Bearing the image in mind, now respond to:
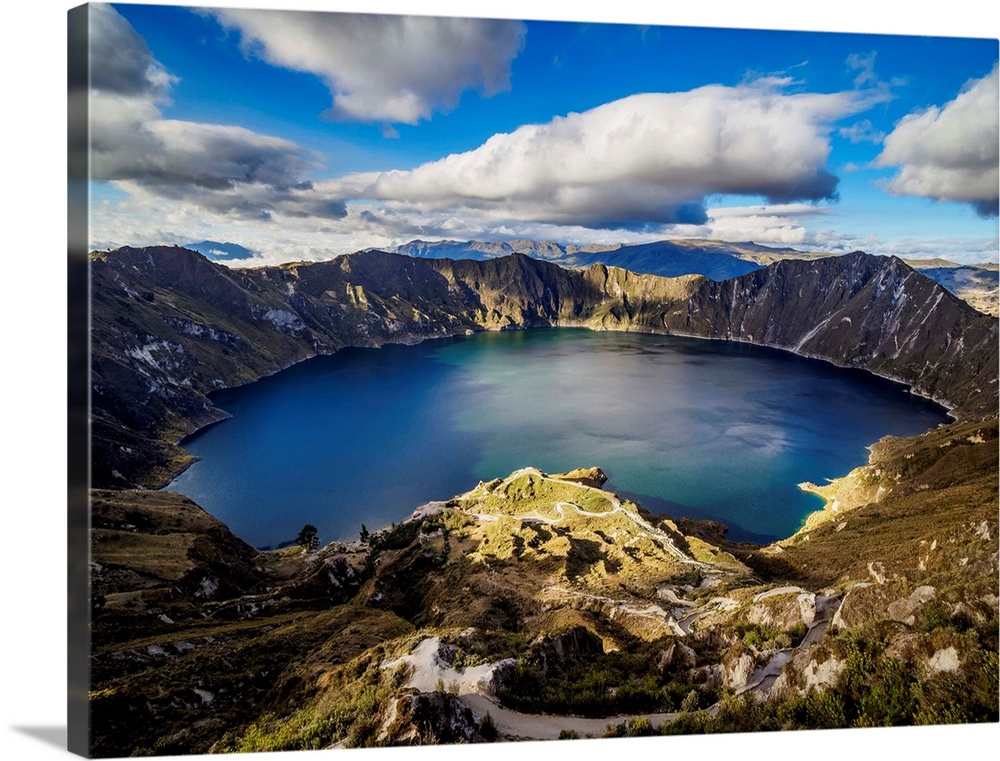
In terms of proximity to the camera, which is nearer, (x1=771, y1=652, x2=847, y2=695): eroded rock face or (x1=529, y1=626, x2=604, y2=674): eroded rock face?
(x1=771, y1=652, x2=847, y2=695): eroded rock face

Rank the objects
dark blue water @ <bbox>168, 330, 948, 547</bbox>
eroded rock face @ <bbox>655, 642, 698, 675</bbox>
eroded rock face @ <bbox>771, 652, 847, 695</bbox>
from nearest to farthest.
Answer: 1. eroded rock face @ <bbox>771, 652, 847, 695</bbox>
2. eroded rock face @ <bbox>655, 642, 698, 675</bbox>
3. dark blue water @ <bbox>168, 330, 948, 547</bbox>

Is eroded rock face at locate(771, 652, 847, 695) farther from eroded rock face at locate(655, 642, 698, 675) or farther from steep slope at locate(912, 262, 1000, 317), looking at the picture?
steep slope at locate(912, 262, 1000, 317)

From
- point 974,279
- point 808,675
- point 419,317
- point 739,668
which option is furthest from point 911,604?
point 419,317

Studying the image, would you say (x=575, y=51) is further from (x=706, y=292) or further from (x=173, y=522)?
(x=706, y=292)

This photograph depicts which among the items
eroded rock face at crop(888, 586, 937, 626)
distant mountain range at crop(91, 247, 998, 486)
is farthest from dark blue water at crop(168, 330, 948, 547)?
eroded rock face at crop(888, 586, 937, 626)

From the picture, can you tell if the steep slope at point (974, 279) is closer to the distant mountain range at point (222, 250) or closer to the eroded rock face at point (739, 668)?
the eroded rock face at point (739, 668)

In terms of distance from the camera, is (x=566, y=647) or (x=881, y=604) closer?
(x=881, y=604)

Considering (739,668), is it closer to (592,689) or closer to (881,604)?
(592,689)
